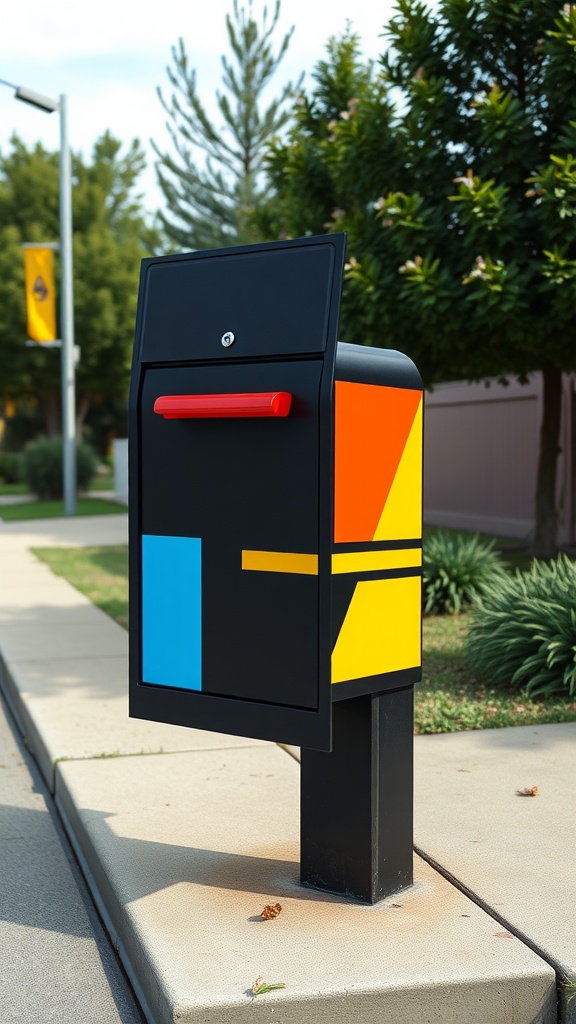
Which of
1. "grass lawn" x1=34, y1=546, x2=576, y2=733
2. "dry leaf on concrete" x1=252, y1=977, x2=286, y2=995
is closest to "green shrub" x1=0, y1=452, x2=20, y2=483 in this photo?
"grass lawn" x1=34, y1=546, x2=576, y2=733

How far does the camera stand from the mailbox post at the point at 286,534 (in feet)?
11.1

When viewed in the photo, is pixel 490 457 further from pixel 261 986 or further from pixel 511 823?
pixel 261 986

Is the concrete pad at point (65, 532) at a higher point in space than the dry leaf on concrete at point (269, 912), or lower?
higher

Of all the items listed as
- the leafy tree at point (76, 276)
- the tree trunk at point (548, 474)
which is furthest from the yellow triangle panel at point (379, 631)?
the leafy tree at point (76, 276)

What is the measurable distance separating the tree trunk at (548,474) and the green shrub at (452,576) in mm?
1994

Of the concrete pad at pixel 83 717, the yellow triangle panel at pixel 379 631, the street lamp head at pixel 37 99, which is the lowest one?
the concrete pad at pixel 83 717

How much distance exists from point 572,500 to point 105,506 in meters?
13.3

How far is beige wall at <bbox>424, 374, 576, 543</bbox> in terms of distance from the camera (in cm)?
1415

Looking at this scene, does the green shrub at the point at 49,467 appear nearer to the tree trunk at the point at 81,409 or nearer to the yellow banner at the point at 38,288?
the yellow banner at the point at 38,288

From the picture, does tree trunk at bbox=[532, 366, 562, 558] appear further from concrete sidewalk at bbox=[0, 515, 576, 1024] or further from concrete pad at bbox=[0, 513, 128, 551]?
concrete pad at bbox=[0, 513, 128, 551]

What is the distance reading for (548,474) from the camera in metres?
11.7

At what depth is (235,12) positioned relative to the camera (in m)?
26.6

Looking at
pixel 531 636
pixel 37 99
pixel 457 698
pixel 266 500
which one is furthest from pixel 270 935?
pixel 37 99

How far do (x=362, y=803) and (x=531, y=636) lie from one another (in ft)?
11.4
